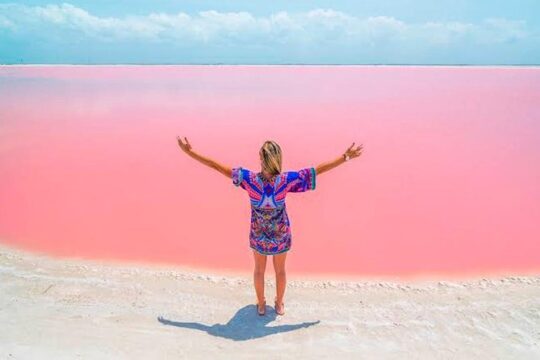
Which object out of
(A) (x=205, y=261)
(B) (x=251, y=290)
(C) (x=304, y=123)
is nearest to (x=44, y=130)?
(C) (x=304, y=123)

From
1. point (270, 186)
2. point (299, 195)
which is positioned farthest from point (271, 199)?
point (299, 195)

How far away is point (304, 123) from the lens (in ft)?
46.1

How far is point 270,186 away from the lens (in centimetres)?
305

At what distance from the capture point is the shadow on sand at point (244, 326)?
3.29 metres

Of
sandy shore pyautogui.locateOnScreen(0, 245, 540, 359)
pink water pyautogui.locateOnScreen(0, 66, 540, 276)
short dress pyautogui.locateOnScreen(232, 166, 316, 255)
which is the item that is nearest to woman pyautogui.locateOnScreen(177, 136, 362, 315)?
short dress pyautogui.locateOnScreen(232, 166, 316, 255)

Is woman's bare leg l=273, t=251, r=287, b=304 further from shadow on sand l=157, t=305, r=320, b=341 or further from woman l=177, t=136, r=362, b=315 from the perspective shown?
shadow on sand l=157, t=305, r=320, b=341

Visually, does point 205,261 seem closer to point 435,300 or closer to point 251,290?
point 251,290

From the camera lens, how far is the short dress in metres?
3.06

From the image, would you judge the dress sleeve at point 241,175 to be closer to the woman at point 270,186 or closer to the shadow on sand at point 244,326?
the woman at point 270,186

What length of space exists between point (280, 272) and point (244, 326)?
46 cm

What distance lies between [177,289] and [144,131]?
9.35m

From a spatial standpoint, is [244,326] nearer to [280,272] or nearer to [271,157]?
[280,272]

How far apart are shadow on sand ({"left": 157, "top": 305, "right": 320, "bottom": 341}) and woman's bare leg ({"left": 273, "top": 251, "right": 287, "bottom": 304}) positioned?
0.60 ft

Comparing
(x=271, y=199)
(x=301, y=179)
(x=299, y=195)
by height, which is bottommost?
(x=299, y=195)
